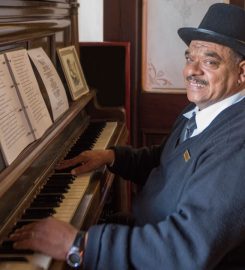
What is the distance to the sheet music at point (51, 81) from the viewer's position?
1.79m

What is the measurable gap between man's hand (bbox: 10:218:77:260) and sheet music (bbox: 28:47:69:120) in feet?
2.26

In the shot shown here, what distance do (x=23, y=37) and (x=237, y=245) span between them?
95 cm

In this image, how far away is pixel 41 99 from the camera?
167 cm

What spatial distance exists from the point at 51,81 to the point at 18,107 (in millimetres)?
465

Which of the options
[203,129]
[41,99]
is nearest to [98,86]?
[41,99]

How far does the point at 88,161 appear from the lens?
181cm

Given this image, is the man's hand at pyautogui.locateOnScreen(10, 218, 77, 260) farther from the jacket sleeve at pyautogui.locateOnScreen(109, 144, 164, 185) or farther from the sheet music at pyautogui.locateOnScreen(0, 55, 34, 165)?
the jacket sleeve at pyautogui.locateOnScreen(109, 144, 164, 185)

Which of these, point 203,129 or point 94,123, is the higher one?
point 203,129

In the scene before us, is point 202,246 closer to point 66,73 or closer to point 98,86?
point 66,73

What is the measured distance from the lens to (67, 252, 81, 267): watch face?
3.81ft

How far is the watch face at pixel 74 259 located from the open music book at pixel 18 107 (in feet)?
1.02

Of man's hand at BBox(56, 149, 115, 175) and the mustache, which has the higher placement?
the mustache

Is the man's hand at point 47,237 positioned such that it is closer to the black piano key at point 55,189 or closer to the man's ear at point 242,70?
the black piano key at point 55,189

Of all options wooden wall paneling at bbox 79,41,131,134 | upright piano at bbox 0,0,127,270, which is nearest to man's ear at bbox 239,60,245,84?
upright piano at bbox 0,0,127,270
